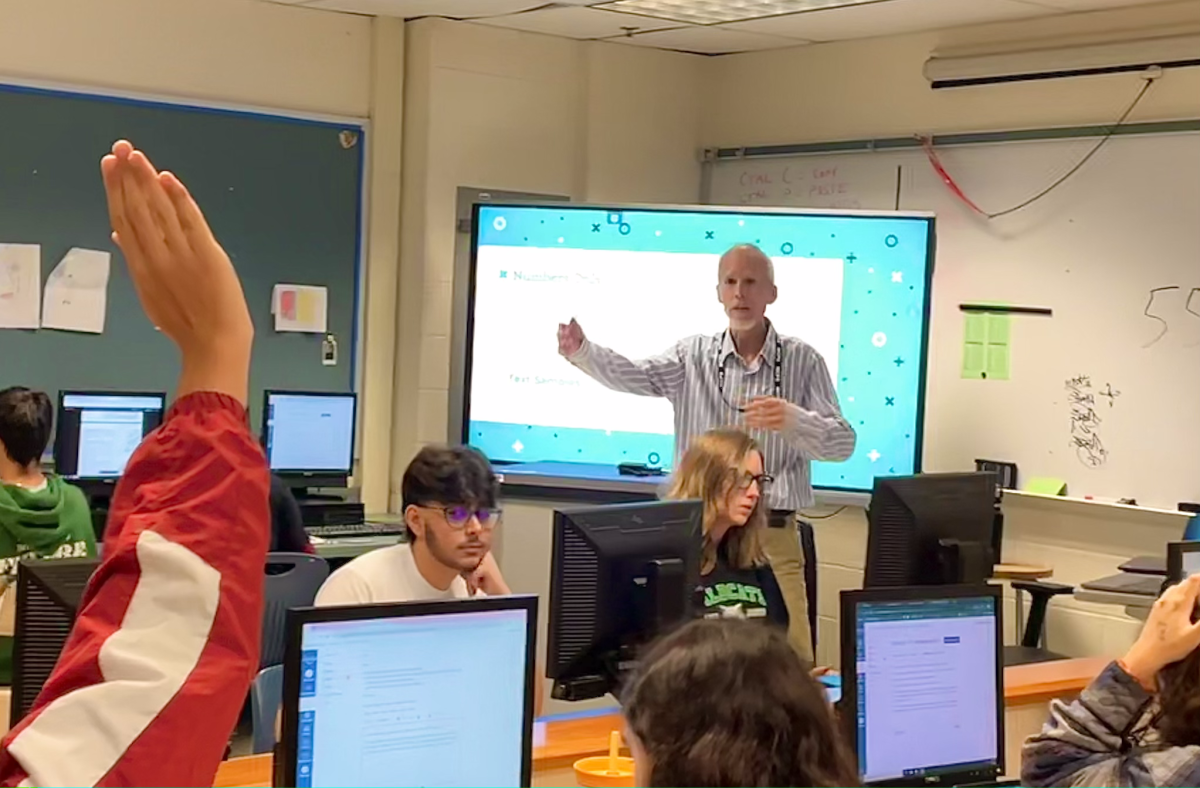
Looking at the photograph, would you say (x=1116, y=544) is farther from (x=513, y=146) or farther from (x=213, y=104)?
(x=213, y=104)

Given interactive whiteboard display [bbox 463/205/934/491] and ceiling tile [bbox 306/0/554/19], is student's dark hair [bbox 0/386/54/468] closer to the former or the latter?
interactive whiteboard display [bbox 463/205/934/491]

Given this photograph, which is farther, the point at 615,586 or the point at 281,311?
the point at 281,311

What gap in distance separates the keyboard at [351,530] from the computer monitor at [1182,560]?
3099 mm

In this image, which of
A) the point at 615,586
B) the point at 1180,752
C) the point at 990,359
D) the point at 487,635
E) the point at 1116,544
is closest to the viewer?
the point at 487,635

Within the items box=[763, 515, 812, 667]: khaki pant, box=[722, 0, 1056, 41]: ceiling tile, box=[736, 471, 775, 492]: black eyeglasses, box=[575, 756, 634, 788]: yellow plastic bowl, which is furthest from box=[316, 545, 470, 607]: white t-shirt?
box=[722, 0, 1056, 41]: ceiling tile

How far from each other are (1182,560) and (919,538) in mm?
539

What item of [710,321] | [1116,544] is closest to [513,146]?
[710,321]

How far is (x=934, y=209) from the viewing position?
18.9ft

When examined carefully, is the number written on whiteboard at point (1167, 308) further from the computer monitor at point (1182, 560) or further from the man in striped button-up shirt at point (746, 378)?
the computer monitor at point (1182, 560)

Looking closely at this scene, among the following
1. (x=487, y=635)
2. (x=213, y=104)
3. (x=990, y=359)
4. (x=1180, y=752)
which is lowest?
(x=1180, y=752)

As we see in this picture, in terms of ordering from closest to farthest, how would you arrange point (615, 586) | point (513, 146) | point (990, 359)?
point (615, 586)
point (990, 359)
point (513, 146)

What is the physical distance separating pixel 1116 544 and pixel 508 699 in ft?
11.7

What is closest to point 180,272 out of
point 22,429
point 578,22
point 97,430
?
point 22,429

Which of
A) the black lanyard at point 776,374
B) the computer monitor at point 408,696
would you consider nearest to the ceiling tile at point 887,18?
the black lanyard at point 776,374
